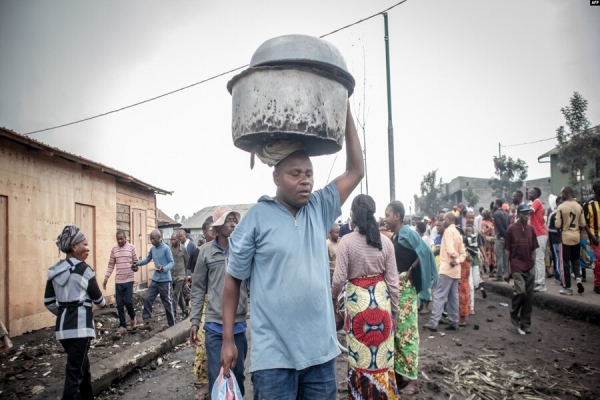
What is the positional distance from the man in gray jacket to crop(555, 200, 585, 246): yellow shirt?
7.21m

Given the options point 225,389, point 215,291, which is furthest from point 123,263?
point 225,389

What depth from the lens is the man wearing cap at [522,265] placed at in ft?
20.7

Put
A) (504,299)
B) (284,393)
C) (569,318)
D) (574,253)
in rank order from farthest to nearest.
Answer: (504,299)
(574,253)
(569,318)
(284,393)

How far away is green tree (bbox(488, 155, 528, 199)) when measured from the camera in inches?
1367

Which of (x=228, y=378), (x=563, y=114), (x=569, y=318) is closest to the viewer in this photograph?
(x=228, y=378)

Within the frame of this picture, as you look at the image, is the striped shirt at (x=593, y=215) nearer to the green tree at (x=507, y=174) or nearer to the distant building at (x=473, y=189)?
the green tree at (x=507, y=174)

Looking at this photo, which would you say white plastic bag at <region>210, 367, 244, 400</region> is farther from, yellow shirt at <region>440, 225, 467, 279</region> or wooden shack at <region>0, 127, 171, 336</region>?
wooden shack at <region>0, 127, 171, 336</region>

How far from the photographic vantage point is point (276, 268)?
1.92 metres

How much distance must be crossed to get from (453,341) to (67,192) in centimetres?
975

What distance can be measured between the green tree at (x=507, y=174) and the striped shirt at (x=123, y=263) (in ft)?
117

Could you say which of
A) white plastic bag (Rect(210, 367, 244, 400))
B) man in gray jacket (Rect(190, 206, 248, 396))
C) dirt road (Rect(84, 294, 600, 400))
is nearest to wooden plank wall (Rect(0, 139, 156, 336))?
dirt road (Rect(84, 294, 600, 400))

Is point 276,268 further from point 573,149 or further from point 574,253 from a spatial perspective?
point 573,149

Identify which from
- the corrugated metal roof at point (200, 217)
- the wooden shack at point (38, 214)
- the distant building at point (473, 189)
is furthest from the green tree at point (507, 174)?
the wooden shack at point (38, 214)

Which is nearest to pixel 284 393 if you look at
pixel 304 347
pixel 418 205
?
pixel 304 347
